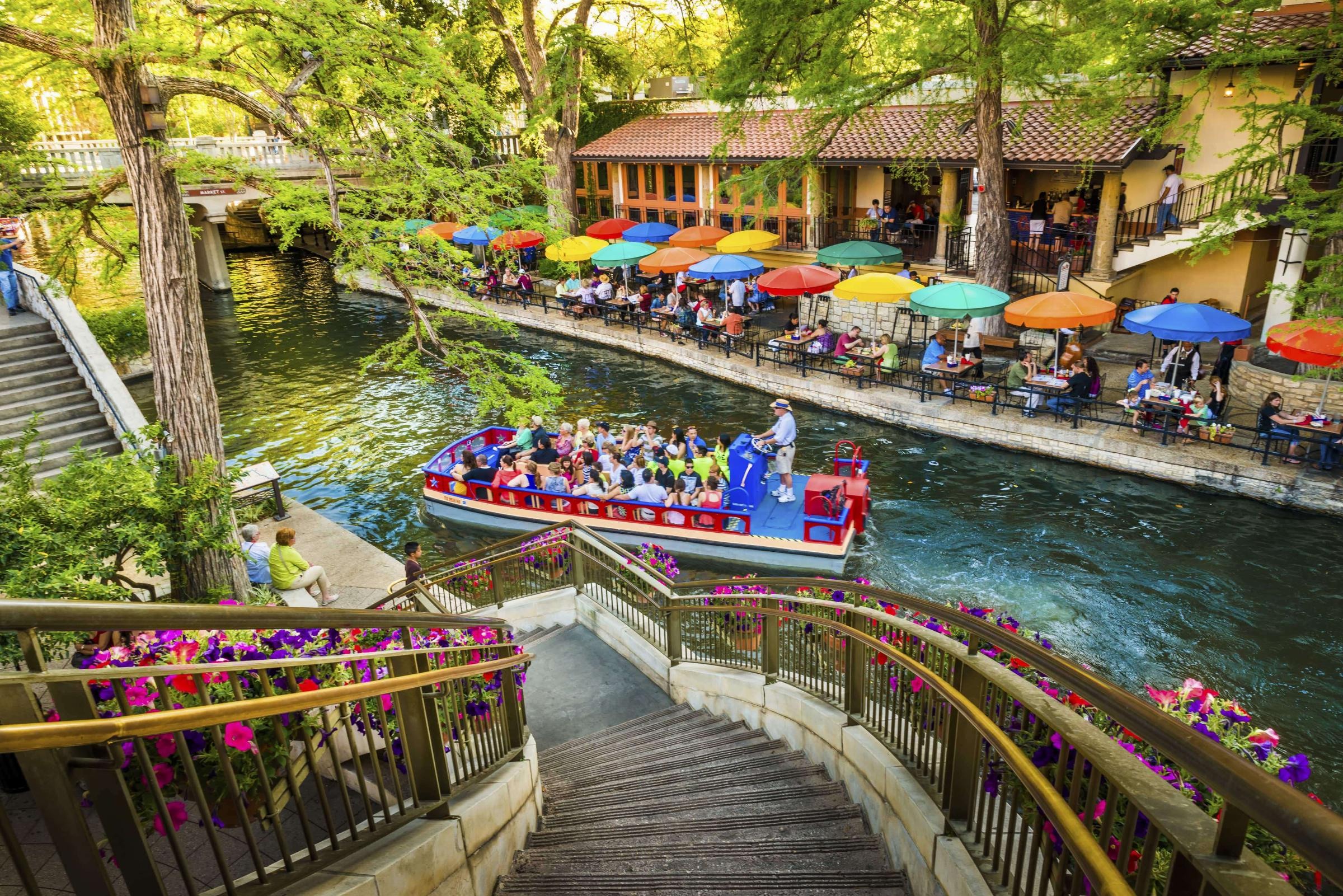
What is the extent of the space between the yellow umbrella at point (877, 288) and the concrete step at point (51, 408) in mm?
14209

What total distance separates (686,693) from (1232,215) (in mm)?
13015

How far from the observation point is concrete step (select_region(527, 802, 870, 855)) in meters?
4.62

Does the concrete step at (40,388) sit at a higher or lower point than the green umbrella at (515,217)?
lower

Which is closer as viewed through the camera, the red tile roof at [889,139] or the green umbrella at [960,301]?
the green umbrella at [960,301]

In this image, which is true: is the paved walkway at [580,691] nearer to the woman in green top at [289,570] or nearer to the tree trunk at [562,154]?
the woman in green top at [289,570]

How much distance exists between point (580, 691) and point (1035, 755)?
590 cm

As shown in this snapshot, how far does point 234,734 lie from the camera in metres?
2.67

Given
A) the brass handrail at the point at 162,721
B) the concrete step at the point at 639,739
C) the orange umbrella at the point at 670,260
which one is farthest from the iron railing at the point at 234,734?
the orange umbrella at the point at 670,260

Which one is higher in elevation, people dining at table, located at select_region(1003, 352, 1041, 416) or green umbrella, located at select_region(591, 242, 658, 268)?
green umbrella, located at select_region(591, 242, 658, 268)

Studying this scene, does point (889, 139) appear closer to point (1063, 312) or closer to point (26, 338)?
point (1063, 312)

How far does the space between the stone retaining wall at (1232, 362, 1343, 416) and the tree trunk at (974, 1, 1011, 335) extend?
18.6ft

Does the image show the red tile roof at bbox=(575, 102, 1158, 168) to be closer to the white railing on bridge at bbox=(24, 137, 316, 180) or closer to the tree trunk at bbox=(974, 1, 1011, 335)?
the tree trunk at bbox=(974, 1, 1011, 335)

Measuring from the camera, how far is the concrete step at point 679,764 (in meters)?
5.73

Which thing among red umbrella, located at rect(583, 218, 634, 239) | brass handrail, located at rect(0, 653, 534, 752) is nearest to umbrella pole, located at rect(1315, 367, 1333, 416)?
brass handrail, located at rect(0, 653, 534, 752)
